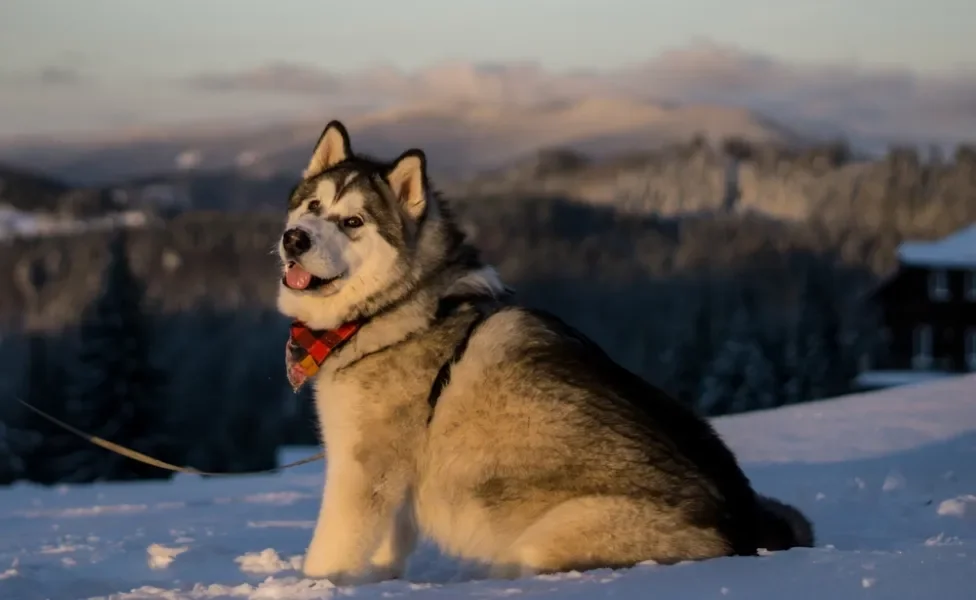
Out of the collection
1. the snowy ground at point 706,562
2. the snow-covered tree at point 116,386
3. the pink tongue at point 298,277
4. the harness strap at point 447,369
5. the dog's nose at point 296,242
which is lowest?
the snow-covered tree at point 116,386

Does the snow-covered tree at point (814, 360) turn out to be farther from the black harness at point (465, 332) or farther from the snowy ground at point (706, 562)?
the black harness at point (465, 332)

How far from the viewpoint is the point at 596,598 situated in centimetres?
471

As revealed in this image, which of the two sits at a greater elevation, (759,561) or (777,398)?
(759,561)

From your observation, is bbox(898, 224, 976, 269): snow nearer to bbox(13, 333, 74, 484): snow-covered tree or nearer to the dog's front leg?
bbox(13, 333, 74, 484): snow-covered tree

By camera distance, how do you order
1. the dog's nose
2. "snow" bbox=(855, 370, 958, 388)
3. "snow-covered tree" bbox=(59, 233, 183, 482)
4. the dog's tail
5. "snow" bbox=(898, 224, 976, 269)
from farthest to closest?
"snow" bbox=(898, 224, 976, 269), "snow" bbox=(855, 370, 958, 388), "snow-covered tree" bbox=(59, 233, 183, 482), the dog's nose, the dog's tail

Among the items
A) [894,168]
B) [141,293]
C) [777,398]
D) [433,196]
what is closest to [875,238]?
[894,168]

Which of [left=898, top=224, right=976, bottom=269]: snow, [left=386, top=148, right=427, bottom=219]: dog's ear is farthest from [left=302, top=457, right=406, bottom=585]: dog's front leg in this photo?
[left=898, top=224, right=976, bottom=269]: snow

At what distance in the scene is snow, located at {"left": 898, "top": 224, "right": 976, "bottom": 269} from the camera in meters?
49.4

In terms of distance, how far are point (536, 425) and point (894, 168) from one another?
87461 millimetres

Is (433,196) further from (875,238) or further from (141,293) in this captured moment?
(875,238)

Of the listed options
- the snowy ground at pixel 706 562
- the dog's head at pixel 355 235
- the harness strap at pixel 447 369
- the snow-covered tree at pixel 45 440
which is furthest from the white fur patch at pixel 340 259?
the snow-covered tree at pixel 45 440

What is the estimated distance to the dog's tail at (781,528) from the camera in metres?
5.53

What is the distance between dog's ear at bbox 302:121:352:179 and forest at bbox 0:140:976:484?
25.8m

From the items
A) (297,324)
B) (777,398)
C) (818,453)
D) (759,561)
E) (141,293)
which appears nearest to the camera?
(759,561)
